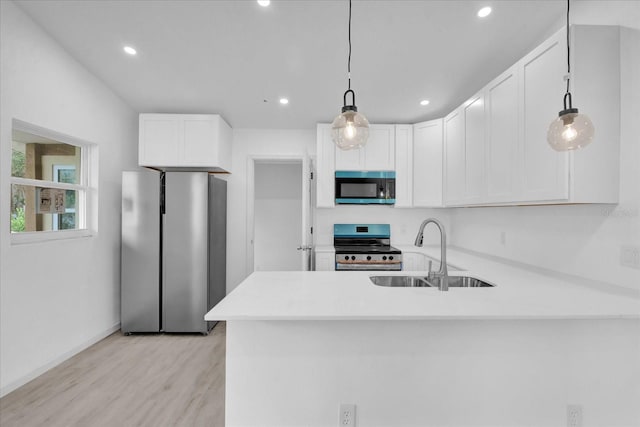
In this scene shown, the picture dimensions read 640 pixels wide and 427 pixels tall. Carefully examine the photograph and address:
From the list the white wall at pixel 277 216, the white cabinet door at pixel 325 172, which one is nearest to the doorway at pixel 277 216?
the white wall at pixel 277 216

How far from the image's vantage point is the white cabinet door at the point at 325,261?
3.37 m

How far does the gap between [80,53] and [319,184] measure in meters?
2.52

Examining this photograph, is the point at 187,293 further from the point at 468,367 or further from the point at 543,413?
the point at 543,413

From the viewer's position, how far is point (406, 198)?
364 centimetres

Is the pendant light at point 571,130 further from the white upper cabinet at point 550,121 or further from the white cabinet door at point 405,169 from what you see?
the white cabinet door at point 405,169

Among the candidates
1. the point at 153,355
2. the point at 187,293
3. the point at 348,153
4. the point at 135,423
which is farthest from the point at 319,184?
the point at 135,423

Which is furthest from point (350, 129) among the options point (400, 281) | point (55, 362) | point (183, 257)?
point (55, 362)

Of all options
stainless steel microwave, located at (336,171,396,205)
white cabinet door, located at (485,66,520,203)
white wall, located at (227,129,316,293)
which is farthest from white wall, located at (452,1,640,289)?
white wall, located at (227,129,316,293)

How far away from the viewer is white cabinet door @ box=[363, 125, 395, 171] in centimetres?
362

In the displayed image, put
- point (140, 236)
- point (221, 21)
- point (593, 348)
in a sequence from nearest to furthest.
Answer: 1. point (593, 348)
2. point (221, 21)
3. point (140, 236)

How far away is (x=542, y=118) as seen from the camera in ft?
5.63

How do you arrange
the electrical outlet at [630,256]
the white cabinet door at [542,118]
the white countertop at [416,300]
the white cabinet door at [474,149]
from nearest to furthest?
the white countertop at [416,300] → the electrical outlet at [630,256] → the white cabinet door at [542,118] → the white cabinet door at [474,149]

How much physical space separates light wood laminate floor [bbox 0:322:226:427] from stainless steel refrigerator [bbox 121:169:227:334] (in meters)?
0.32

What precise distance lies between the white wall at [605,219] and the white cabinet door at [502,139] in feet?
1.23
